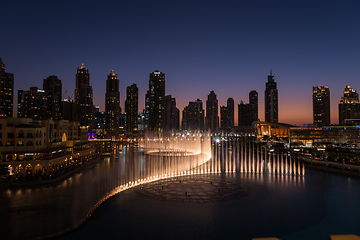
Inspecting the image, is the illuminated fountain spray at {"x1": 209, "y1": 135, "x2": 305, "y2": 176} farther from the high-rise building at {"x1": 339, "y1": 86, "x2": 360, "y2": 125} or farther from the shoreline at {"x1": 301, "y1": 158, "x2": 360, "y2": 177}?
the high-rise building at {"x1": 339, "y1": 86, "x2": 360, "y2": 125}

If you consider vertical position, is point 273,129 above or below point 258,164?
above

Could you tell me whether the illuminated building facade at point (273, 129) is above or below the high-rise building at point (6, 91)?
below

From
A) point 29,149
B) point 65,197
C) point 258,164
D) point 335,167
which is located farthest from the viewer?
point 258,164

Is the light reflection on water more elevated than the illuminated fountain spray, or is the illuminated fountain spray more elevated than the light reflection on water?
the light reflection on water

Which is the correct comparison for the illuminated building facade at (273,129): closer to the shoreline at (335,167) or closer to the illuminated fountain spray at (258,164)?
the illuminated fountain spray at (258,164)

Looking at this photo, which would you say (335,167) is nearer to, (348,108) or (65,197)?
(65,197)

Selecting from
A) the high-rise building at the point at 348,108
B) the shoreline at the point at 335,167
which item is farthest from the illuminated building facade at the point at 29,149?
the high-rise building at the point at 348,108

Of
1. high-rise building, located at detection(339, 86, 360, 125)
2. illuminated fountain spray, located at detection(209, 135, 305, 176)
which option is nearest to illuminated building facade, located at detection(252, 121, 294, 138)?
high-rise building, located at detection(339, 86, 360, 125)

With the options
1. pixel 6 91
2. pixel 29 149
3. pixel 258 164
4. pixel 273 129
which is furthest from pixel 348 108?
pixel 6 91

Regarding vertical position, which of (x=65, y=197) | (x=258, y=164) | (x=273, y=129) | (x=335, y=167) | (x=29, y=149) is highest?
(x=273, y=129)

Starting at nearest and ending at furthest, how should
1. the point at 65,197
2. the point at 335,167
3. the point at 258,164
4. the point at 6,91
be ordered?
the point at 65,197
the point at 335,167
the point at 258,164
the point at 6,91

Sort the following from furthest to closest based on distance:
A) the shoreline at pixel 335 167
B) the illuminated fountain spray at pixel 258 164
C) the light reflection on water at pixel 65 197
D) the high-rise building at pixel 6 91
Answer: the high-rise building at pixel 6 91
the illuminated fountain spray at pixel 258 164
the shoreline at pixel 335 167
the light reflection on water at pixel 65 197

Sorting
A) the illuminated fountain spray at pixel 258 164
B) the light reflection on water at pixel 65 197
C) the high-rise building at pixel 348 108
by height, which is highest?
the high-rise building at pixel 348 108

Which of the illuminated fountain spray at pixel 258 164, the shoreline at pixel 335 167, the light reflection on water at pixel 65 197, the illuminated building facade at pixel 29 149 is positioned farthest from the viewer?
the illuminated fountain spray at pixel 258 164
